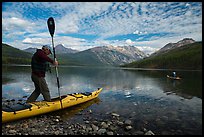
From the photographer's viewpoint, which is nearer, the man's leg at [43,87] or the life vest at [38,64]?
the life vest at [38,64]

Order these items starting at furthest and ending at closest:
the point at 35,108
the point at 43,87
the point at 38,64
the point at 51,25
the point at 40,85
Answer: the point at 51,25 < the point at 43,87 < the point at 40,85 < the point at 38,64 < the point at 35,108

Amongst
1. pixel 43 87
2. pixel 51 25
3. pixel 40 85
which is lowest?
pixel 43 87

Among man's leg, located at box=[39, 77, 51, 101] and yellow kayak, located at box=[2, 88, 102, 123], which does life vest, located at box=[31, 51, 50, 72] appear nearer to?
man's leg, located at box=[39, 77, 51, 101]

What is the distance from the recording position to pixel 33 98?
1370 cm

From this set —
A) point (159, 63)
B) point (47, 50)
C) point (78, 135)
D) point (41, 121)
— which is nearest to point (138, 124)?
point (78, 135)

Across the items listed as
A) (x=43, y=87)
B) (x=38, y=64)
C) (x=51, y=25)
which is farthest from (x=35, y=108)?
(x=51, y=25)

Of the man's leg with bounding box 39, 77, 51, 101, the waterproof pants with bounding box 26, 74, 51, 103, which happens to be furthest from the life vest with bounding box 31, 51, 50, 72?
the man's leg with bounding box 39, 77, 51, 101

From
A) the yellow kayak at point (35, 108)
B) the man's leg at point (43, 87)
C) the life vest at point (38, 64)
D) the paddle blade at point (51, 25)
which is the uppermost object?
the paddle blade at point (51, 25)

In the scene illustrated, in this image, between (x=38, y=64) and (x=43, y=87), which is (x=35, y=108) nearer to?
(x=43, y=87)

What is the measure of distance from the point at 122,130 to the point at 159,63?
595 feet

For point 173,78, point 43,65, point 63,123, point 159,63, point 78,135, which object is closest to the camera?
point 78,135

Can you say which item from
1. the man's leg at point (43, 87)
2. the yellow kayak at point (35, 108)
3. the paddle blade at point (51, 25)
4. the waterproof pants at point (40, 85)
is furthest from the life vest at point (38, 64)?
the paddle blade at point (51, 25)

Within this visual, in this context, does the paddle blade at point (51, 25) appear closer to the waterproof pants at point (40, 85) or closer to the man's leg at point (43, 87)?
the waterproof pants at point (40, 85)

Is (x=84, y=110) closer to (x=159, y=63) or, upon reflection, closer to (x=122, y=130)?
(x=122, y=130)
